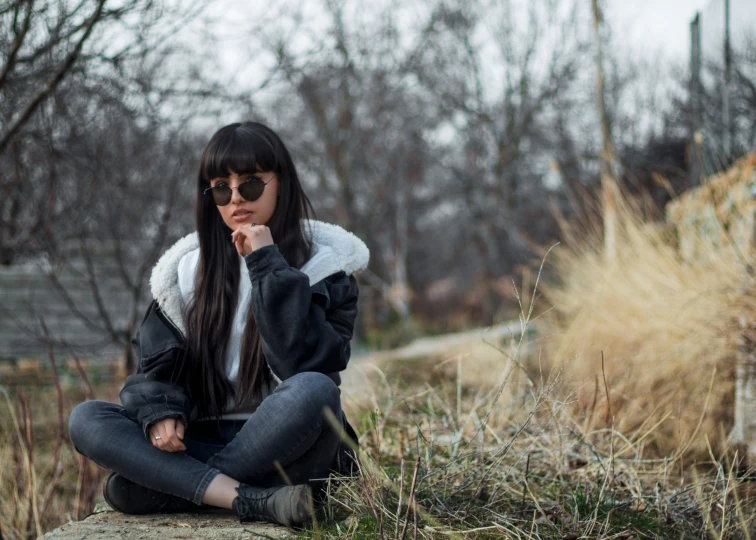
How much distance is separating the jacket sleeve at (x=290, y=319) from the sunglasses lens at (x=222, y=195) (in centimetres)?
25

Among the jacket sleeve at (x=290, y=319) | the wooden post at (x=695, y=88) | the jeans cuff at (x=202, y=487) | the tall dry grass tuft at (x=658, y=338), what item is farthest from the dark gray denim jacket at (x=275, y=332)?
the wooden post at (x=695, y=88)

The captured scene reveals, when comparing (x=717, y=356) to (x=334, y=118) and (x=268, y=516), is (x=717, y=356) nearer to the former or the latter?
(x=268, y=516)

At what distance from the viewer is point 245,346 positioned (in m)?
2.05

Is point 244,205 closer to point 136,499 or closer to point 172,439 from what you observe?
point 172,439

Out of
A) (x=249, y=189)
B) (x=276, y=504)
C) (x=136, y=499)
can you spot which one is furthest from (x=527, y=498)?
(x=249, y=189)

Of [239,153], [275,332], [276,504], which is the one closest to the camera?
[276,504]

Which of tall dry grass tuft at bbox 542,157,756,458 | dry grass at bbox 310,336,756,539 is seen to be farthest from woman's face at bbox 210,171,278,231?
tall dry grass tuft at bbox 542,157,756,458

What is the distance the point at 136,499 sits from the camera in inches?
78.2

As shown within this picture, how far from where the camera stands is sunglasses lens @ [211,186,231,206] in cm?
214

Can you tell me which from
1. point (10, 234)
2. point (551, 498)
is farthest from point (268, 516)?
point (10, 234)

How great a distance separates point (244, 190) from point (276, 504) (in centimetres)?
87

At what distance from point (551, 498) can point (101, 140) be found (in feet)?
12.9

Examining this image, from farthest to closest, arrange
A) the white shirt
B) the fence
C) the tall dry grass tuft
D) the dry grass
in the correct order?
the fence → the tall dry grass tuft → the white shirt → the dry grass

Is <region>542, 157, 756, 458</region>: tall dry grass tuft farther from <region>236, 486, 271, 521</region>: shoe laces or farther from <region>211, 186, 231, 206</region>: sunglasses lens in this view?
<region>211, 186, 231, 206</region>: sunglasses lens
